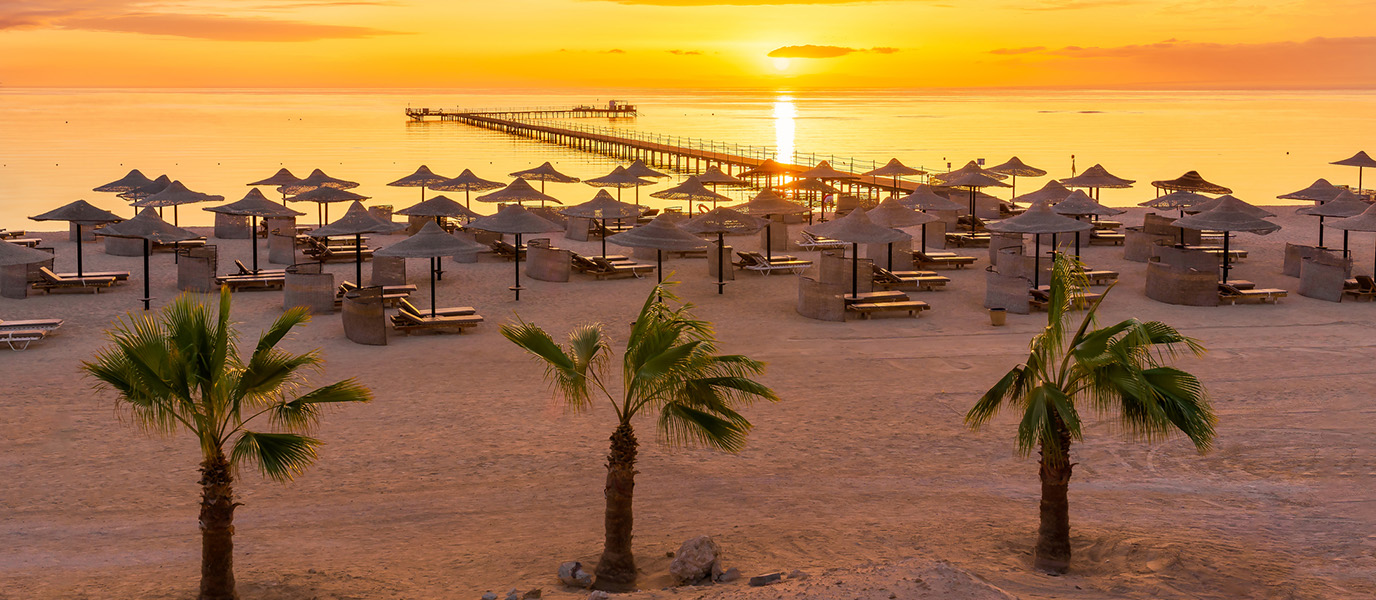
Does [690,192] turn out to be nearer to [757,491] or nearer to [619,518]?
[757,491]

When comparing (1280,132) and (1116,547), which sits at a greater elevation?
(1280,132)

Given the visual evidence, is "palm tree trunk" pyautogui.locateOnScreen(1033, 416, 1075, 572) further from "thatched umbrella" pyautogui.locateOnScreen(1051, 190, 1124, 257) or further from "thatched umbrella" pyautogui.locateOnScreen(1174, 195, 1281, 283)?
"thatched umbrella" pyautogui.locateOnScreen(1051, 190, 1124, 257)

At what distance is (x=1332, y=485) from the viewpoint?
36.2 ft

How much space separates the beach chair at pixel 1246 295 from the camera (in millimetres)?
20500

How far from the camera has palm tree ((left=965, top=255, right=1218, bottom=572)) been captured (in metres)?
8.37

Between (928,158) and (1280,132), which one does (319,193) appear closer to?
(928,158)

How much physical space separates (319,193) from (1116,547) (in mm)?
23214

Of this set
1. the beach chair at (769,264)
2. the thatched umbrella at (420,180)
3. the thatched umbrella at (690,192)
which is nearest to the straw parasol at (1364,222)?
the beach chair at (769,264)

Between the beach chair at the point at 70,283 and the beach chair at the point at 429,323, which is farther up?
the beach chair at the point at 70,283

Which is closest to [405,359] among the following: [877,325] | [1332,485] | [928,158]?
[877,325]

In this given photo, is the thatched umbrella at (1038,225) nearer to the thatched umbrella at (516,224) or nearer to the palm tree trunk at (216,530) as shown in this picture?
the thatched umbrella at (516,224)

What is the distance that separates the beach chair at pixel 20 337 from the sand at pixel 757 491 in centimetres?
28

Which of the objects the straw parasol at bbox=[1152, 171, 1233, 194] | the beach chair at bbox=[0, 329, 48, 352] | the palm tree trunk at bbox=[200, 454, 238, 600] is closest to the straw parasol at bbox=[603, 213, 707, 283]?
the beach chair at bbox=[0, 329, 48, 352]

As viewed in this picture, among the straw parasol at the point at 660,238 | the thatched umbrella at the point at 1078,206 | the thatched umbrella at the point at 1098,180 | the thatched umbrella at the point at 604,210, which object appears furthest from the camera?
the thatched umbrella at the point at 1098,180
